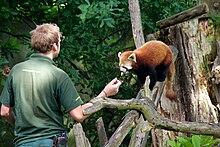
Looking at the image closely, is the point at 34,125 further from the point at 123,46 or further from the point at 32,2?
the point at 123,46

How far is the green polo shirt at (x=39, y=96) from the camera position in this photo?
221cm

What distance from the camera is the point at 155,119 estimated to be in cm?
176

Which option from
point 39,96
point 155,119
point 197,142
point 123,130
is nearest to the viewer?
point 155,119

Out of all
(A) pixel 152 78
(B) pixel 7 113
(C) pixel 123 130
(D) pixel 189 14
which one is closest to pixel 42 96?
(B) pixel 7 113

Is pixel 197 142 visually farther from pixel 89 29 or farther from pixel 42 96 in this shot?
pixel 89 29

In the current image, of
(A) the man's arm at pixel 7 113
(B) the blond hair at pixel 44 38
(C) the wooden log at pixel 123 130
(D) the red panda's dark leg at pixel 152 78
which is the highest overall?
(B) the blond hair at pixel 44 38

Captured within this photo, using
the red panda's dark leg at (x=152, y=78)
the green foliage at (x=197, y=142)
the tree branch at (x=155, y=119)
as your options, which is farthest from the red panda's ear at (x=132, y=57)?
the tree branch at (x=155, y=119)

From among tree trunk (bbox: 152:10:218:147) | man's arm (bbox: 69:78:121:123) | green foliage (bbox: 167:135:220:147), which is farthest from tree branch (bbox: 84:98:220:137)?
tree trunk (bbox: 152:10:218:147)

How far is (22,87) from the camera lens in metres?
2.24

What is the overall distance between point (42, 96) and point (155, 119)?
72cm

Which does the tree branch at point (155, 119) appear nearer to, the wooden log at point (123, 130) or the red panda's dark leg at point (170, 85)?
the wooden log at point (123, 130)

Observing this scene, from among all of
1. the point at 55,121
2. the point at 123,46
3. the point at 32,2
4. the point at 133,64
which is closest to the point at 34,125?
the point at 55,121

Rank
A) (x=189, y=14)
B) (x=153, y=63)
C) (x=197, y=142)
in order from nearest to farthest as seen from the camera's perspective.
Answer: (x=197, y=142) < (x=189, y=14) < (x=153, y=63)

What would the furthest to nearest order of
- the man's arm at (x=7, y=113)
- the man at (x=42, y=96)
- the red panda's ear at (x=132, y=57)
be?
the red panda's ear at (x=132, y=57) < the man's arm at (x=7, y=113) < the man at (x=42, y=96)
